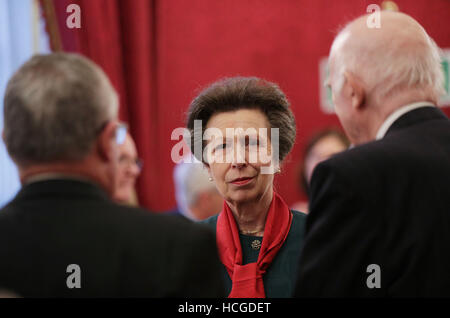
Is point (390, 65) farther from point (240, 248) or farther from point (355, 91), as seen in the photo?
point (240, 248)

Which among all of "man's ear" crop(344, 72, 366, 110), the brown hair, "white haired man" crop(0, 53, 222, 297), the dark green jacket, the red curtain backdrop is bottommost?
the dark green jacket

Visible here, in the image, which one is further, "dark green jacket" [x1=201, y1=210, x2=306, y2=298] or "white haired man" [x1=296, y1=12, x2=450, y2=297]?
"dark green jacket" [x1=201, y1=210, x2=306, y2=298]

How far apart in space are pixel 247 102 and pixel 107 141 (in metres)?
1.15

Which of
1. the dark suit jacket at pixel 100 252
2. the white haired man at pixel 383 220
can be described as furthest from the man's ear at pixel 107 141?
the white haired man at pixel 383 220

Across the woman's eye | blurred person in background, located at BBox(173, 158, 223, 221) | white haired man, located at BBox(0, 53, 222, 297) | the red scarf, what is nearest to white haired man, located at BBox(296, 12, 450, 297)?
white haired man, located at BBox(0, 53, 222, 297)

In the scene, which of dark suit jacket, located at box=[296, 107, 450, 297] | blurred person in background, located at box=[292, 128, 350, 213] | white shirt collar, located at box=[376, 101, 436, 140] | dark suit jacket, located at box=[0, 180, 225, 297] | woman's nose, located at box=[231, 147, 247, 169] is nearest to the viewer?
dark suit jacket, located at box=[0, 180, 225, 297]

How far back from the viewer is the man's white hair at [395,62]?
174 cm

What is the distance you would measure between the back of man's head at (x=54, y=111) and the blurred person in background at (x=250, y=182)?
1019mm

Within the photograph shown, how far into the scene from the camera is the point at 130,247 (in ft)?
4.15

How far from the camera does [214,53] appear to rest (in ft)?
17.6

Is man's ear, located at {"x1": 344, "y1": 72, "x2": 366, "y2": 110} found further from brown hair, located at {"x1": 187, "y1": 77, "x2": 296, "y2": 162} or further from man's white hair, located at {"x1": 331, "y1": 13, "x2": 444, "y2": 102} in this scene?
brown hair, located at {"x1": 187, "y1": 77, "x2": 296, "y2": 162}

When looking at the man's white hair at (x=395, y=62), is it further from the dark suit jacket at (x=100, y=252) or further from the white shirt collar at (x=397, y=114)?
the dark suit jacket at (x=100, y=252)

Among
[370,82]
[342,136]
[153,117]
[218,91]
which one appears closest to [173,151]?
[153,117]

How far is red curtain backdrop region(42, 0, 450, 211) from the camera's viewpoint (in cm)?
525
